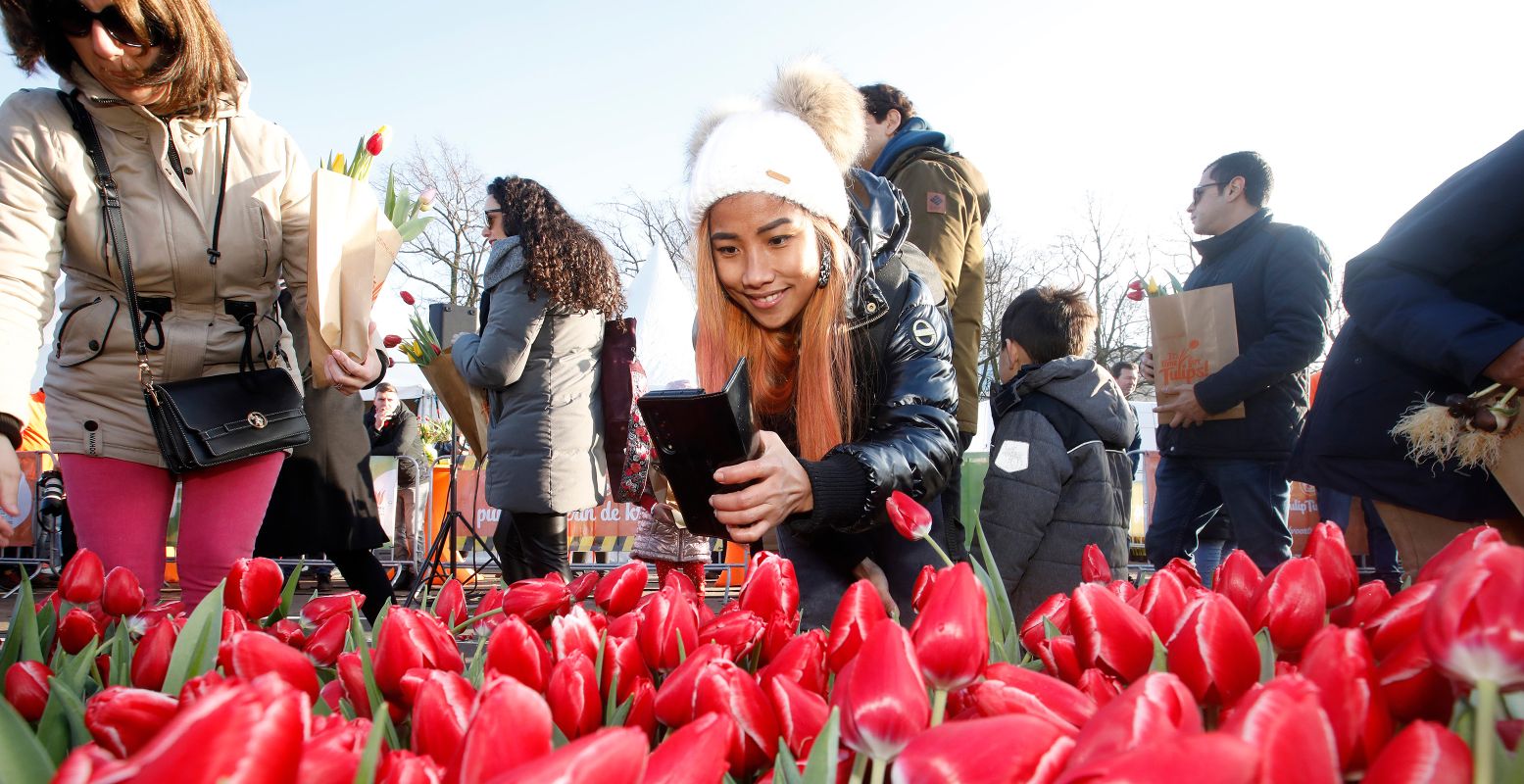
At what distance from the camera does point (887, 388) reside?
194 centimetres

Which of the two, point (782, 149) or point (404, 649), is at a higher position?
point (782, 149)

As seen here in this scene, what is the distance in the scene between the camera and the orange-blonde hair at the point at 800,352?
193cm

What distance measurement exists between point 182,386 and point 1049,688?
204 centimetres

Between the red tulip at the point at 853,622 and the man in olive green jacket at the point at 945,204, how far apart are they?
7.70ft

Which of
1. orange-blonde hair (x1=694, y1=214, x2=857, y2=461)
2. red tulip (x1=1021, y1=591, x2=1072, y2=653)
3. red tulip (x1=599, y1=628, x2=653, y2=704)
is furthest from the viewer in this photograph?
orange-blonde hair (x1=694, y1=214, x2=857, y2=461)

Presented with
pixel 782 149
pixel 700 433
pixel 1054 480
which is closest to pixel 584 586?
pixel 700 433

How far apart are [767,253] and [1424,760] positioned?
1.60m

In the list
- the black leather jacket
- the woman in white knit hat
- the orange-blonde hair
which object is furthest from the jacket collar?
the orange-blonde hair

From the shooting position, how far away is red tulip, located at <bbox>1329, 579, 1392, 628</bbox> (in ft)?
2.63

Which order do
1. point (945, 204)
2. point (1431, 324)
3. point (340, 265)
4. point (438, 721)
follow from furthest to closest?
point (945, 204) → point (340, 265) → point (1431, 324) → point (438, 721)

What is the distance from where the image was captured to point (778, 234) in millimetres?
1912

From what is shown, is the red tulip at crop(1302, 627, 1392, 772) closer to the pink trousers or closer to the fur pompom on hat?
the fur pompom on hat

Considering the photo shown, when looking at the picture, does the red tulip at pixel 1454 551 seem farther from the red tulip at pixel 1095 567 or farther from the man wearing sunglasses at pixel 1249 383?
the man wearing sunglasses at pixel 1249 383

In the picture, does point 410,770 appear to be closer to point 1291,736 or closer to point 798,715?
point 798,715
